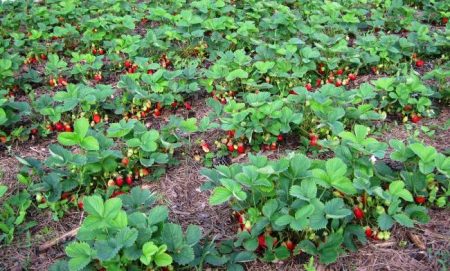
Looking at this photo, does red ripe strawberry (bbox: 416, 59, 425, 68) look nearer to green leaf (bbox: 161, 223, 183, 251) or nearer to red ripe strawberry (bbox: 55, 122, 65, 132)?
green leaf (bbox: 161, 223, 183, 251)

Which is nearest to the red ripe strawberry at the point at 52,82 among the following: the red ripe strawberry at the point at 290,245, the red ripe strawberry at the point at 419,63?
the red ripe strawberry at the point at 290,245

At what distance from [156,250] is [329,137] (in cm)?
171

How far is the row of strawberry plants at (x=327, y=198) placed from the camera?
247 centimetres

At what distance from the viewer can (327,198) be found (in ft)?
8.77

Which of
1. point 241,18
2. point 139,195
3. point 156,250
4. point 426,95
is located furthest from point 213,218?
point 241,18

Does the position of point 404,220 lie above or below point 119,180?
above

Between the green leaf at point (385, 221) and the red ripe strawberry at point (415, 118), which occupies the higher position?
the green leaf at point (385, 221)

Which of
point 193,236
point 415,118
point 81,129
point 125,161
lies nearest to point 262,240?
point 193,236

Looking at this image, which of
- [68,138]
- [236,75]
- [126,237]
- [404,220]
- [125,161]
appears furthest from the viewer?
[236,75]

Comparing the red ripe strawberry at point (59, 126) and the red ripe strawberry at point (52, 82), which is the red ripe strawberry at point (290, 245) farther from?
the red ripe strawberry at point (52, 82)

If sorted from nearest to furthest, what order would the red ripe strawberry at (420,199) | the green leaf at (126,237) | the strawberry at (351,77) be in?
the green leaf at (126,237), the red ripe strawberry at (420,199), the strawberry at (351,77)

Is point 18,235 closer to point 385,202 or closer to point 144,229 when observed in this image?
point 144,229

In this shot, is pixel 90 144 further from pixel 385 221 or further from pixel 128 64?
pixel 128 64

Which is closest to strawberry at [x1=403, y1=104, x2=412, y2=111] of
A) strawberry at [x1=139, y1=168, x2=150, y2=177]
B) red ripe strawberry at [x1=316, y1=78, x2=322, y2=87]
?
red ripe strawberry at [x1=316, y1=78, x2=322, y2=87]
